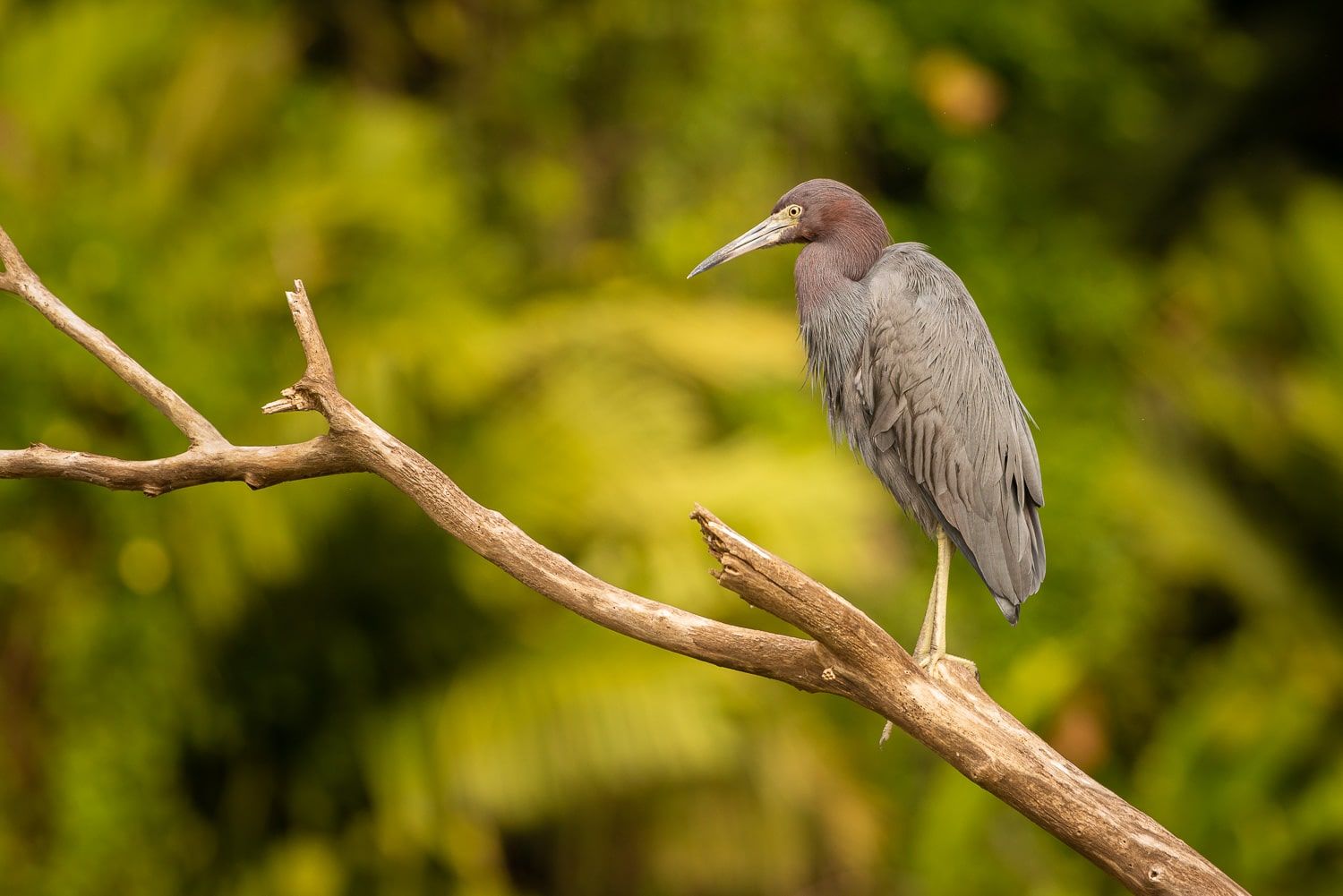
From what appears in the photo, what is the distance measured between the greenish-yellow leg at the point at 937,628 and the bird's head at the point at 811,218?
0.61 m

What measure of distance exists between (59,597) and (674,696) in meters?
2.16

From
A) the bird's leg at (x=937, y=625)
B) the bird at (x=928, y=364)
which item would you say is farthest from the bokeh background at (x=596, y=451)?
the bird at (x=928, y=364)

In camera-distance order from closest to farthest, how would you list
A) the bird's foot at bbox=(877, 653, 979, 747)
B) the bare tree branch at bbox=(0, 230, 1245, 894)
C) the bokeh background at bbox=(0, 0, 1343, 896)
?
the bare tree branch at bbox=(0, 230, 1245, 894)
the bird's foot at bbox=(877, 653, 979, 747)
the bokeh background at bbox=(0, 0, 1343, 896)

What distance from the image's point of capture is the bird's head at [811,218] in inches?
106

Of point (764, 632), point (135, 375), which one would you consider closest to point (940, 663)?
point (764, 632)

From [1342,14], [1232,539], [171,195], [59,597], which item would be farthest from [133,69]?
[1342,14]

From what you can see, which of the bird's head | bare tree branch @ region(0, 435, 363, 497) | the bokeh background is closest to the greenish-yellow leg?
the bird's head

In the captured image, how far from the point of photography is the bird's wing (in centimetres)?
271

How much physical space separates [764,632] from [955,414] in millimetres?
648

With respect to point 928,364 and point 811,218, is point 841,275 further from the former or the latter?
point 928,364

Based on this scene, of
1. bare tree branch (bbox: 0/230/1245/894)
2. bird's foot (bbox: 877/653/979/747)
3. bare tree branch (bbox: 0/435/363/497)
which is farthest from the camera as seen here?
bird's foot (bbox: 877/653/979/747)

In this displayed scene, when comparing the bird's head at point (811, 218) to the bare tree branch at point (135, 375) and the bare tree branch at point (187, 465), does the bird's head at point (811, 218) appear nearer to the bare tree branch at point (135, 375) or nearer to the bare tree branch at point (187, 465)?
the bare tree branch at point (187, 465)

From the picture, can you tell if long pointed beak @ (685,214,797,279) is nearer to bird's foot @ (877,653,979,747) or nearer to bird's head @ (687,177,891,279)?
bird's head @ (687,177,891,279)

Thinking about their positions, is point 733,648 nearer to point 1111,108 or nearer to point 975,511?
point 975,511
